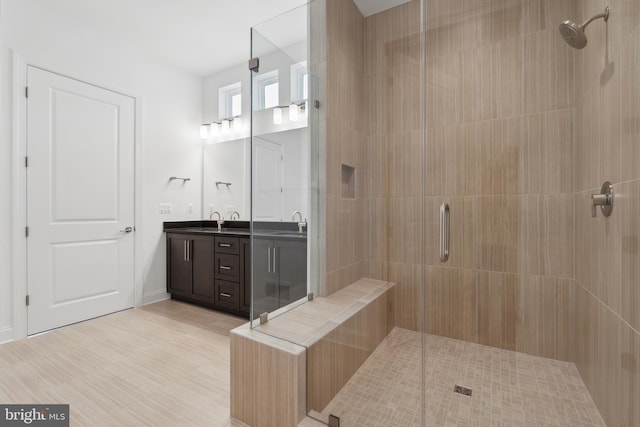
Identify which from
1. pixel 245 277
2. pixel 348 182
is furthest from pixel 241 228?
pixel 348 182

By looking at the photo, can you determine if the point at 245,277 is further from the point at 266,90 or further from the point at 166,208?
the point at 266,90

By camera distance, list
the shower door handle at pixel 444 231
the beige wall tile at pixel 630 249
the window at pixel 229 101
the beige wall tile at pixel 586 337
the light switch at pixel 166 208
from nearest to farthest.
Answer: the beige wall tile at pixel 630 249 < the beige wall tile at pixel 586 337 < the shower door handle at pixel 444 231 < the light switch at pixel 166 208 < the window at pixel 229 101

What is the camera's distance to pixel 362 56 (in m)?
1.57

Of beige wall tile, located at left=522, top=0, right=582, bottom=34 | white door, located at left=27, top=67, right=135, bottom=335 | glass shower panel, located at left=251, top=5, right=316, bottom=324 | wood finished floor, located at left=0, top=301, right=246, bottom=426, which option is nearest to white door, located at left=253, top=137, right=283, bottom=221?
glass shower panel, located at left=251, top=5, right=316, bottom=324

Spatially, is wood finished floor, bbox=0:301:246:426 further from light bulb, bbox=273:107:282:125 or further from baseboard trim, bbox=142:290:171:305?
light bulb, bbox=273:107:282:125

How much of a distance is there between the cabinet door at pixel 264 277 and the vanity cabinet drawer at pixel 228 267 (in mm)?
1084

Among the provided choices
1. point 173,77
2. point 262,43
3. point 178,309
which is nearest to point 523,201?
point 262,43

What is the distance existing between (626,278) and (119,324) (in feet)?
11.3

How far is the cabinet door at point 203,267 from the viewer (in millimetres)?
3035

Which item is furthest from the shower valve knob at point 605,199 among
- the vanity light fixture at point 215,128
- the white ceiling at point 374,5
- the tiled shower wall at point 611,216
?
the vanity light fixture at point 215,128

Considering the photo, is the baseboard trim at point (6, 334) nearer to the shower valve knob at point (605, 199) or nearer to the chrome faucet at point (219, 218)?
the chrome faucet at point (219, 218)

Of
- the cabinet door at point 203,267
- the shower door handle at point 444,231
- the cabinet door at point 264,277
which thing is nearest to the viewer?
the shower door handle at point 444,231

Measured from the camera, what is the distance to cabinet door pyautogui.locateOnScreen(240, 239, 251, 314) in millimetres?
A: 2779

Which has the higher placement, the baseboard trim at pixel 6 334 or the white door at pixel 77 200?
the white door at pixel 77 200
